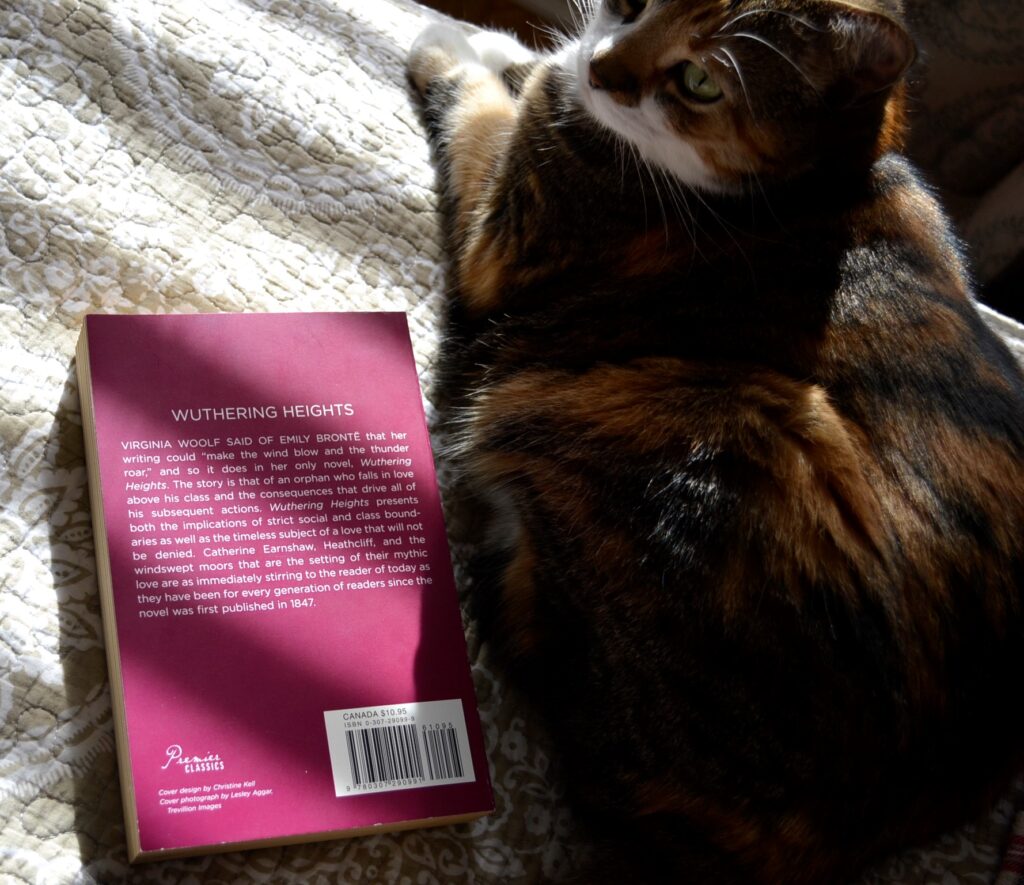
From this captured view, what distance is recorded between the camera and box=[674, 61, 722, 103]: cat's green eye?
3.36 ft

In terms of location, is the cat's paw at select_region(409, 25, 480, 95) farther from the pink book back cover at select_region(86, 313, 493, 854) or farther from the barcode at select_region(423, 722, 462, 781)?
the barcode at select_region(423, 722, 462, 781)

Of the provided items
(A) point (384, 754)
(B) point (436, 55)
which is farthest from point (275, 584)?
(B) point (436, 55)

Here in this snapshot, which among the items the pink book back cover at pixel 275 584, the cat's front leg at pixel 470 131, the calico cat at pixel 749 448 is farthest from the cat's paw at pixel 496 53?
the pink book back cover at pixel 275 584

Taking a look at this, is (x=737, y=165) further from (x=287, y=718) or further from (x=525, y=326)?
(x=287, y=718)

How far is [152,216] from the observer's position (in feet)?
3.55

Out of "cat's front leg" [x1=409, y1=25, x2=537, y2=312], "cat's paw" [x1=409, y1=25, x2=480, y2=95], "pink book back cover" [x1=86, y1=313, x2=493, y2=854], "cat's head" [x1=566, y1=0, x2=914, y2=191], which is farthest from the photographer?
"cat's paw" [x1=409, y1=25, x2=480, y2=95]

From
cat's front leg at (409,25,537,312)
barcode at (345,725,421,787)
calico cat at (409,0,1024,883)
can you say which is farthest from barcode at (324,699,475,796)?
cat's front leg at (409,25,537,312)

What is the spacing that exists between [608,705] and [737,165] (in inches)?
21.5

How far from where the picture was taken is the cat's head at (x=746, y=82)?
943 millimetres

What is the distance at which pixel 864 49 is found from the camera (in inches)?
36.6

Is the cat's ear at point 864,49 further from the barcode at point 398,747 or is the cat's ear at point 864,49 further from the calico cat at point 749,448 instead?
the barcode at point 398,747

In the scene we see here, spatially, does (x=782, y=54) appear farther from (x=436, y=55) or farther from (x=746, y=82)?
(x=436, y=55)

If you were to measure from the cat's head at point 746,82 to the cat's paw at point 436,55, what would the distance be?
10.1 inches

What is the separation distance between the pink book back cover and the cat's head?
368mm
